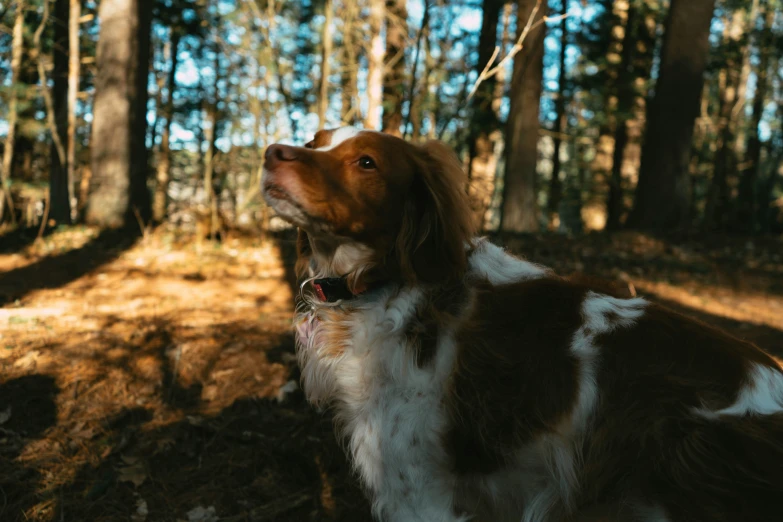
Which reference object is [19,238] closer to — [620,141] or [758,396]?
[758,396]

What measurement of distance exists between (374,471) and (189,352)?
265 cm

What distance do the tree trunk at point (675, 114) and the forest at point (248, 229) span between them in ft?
0.12

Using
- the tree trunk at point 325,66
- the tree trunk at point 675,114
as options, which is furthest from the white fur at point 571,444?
the tree trunk at point 675,114

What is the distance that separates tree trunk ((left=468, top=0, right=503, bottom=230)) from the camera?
1101 centimetres

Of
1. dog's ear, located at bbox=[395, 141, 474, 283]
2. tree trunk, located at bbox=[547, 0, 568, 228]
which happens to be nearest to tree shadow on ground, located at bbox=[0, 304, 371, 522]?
dog's ear, located at bbox=[395, 141, 474, 283]

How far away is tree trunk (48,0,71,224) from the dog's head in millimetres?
9285

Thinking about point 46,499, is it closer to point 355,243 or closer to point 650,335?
point 355,243

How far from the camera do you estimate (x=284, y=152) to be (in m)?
2.41

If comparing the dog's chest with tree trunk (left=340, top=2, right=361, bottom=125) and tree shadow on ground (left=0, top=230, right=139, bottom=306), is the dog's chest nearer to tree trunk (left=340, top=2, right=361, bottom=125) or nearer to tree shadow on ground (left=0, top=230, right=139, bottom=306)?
tree shadow on ground (left=0, top=230, right=139, bottom=306)

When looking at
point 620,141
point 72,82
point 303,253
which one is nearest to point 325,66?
point 72,82

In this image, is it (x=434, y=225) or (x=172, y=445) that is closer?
(x=434, y=225)

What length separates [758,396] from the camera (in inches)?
82.9

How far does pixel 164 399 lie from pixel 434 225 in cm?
255

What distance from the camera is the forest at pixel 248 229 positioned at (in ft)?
11.9
